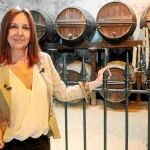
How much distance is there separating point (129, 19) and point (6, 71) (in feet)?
12.6

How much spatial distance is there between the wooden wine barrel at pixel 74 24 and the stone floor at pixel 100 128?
1232mm

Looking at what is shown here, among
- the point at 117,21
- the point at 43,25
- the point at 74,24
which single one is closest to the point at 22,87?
the point at 117,21

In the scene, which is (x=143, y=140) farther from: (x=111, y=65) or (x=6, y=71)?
(x=6, y=71)

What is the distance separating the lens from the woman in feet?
5.54

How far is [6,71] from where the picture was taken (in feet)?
5.62

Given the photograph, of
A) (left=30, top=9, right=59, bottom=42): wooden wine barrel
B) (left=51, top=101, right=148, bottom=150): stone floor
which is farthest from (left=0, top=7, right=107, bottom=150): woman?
(left=30, top=9, right=59, bottom=42): wooden wine barrel

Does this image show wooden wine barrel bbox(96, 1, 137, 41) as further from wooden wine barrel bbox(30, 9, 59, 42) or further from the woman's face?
the woman's face

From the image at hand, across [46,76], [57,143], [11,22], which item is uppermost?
[11,22]

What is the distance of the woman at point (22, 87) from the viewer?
5.54 ft

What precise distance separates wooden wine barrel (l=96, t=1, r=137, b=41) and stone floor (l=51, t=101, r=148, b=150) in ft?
4.19

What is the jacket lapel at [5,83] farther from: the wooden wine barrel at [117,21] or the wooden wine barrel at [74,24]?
the wooden wine barrel at [74,24]

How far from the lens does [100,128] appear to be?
4.50m

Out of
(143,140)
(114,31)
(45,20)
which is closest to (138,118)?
(143,140)

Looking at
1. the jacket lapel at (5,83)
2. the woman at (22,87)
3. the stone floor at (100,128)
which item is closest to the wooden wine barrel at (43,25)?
the stone floor at (100,128)
